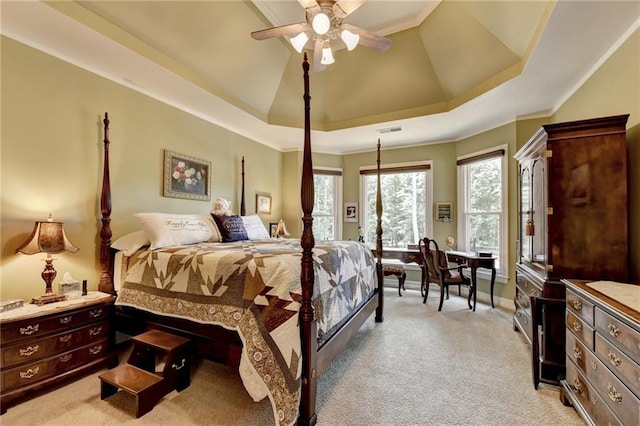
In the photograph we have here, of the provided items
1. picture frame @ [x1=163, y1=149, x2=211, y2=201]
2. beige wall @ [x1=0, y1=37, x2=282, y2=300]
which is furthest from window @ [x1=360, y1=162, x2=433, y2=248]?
beige wall @ [x1=0, y1=37, x2=282, y2=300]

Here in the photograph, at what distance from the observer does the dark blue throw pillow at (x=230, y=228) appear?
10.8 feet

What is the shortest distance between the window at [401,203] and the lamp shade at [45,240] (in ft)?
15.3

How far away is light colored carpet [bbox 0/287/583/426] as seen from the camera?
180 centimetres

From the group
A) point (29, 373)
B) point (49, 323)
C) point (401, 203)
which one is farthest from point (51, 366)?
point (401, 203)

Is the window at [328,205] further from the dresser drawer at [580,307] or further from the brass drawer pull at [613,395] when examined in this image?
the brass drawer pull at [613,395]

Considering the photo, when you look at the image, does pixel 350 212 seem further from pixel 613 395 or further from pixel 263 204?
pixel 613 395

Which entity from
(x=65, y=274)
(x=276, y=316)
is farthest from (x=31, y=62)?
(x=276, y=316)

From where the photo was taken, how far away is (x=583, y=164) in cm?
210

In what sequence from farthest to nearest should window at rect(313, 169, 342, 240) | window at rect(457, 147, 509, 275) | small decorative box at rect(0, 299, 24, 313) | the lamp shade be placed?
1. window at rect(313, 169, 342, 240)
2. window at rect(457, 147, 509, 275)
3. the lamp shade
4. small decorative box at rect(0, 299, 24, 313)

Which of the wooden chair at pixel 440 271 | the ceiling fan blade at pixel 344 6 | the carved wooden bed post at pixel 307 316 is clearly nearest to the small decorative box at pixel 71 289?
the carved wooden bed post at pixel 307 316

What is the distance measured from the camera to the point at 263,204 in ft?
17.0

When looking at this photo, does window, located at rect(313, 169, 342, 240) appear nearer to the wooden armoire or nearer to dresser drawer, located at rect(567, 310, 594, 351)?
the wooden armoire

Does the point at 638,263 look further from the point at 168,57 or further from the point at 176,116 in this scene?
the point at 176,116

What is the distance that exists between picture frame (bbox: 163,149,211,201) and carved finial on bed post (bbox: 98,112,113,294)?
764 mm
